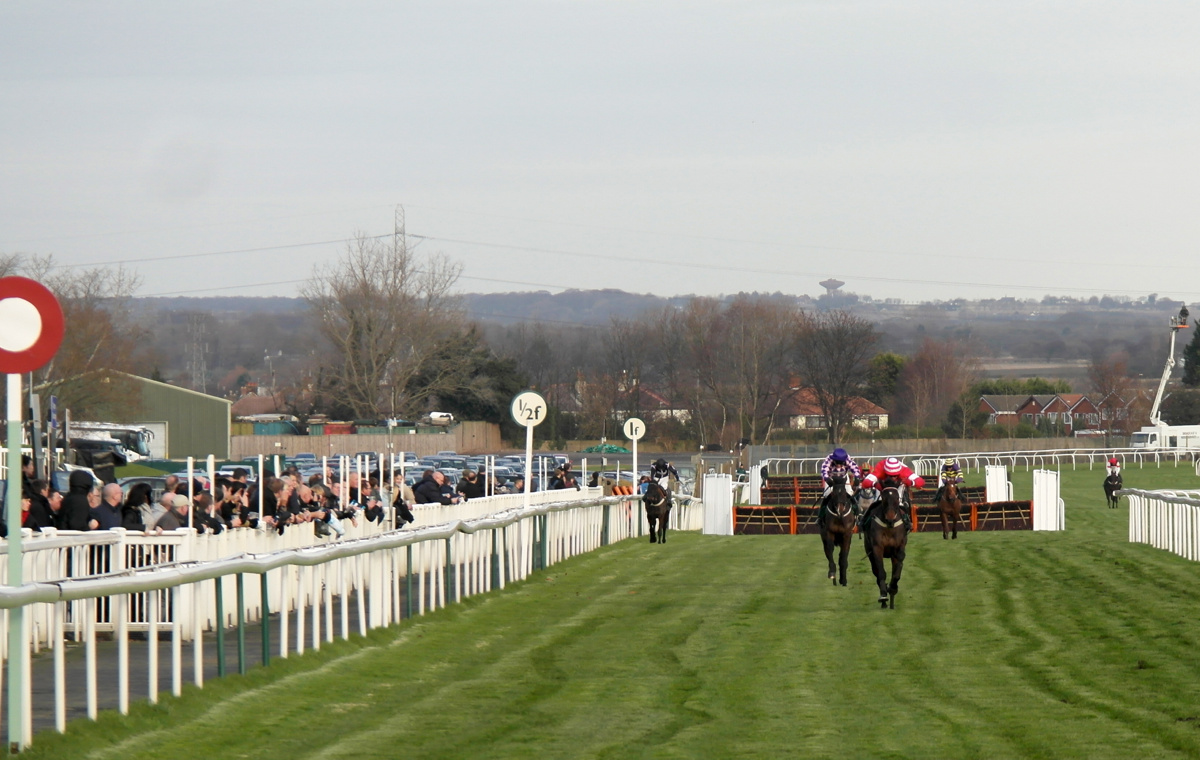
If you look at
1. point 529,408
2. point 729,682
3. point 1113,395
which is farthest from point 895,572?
point 1113,395

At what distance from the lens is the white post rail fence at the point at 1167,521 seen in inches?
870

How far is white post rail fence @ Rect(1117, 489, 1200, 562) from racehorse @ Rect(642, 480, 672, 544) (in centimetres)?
809

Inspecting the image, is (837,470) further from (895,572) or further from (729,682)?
(729,682)

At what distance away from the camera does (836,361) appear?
96.4 metres

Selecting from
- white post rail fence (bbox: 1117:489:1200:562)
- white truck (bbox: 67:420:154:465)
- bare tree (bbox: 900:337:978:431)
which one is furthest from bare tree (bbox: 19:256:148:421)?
bare tree (bbox: 900:337:978:431)

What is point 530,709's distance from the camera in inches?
356

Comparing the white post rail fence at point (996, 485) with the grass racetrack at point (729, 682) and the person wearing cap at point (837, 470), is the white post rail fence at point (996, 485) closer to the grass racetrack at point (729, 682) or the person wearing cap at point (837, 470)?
the grass racetrack at point (729, 682)

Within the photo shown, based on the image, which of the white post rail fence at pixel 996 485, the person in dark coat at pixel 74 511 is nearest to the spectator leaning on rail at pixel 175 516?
the person in dark coat at pixel 74 511

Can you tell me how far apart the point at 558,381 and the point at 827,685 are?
113071mm

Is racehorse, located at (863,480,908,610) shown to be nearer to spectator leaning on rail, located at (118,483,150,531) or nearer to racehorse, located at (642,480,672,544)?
spectator leaning on rail, located at (118,483,150,531)

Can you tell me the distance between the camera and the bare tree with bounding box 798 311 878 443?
96.1 m

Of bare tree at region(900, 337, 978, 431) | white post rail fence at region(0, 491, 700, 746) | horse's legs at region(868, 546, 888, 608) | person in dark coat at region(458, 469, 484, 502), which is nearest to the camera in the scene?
white post rail fence at region(0, 491, 700, 746)

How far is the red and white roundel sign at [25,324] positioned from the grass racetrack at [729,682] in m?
1.76

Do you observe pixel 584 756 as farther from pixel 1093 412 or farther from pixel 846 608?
pixel 1093 412
